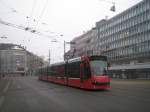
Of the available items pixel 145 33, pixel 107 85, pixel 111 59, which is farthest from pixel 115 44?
pixel 107 85

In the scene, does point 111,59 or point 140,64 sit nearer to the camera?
point 140,64

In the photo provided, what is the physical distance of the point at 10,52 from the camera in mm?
139625

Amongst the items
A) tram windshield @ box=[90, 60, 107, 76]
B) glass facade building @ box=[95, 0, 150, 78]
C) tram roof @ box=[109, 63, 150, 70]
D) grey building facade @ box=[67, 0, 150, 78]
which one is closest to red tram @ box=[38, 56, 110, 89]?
tram windshield @ box=[90, 60, 107, 76]

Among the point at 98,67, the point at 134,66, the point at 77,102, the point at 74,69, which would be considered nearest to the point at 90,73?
the point at 98,67

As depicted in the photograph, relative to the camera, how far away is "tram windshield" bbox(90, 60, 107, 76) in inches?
879

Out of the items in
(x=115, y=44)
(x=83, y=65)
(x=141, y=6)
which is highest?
(x=141, y=6)

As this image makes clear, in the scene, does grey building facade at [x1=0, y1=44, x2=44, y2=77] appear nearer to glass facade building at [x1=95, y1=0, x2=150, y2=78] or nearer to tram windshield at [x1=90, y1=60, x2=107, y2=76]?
glass facade building at [x1=95, y1=0, x2=150, y2=78]

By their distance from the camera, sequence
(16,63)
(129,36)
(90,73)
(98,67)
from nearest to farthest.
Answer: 1. (90,73)
2. (98,67)
3. (129,36)
4. (16,63)

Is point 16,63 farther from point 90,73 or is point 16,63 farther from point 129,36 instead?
point 90,73

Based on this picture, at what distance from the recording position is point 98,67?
22672 millimetres

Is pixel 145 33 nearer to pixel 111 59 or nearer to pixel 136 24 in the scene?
pixel 136 24

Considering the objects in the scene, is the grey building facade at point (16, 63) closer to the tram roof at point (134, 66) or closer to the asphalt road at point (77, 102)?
the tram roof at point (134, 66)

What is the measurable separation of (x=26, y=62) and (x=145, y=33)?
88492mm

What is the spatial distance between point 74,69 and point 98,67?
13.5 feet
